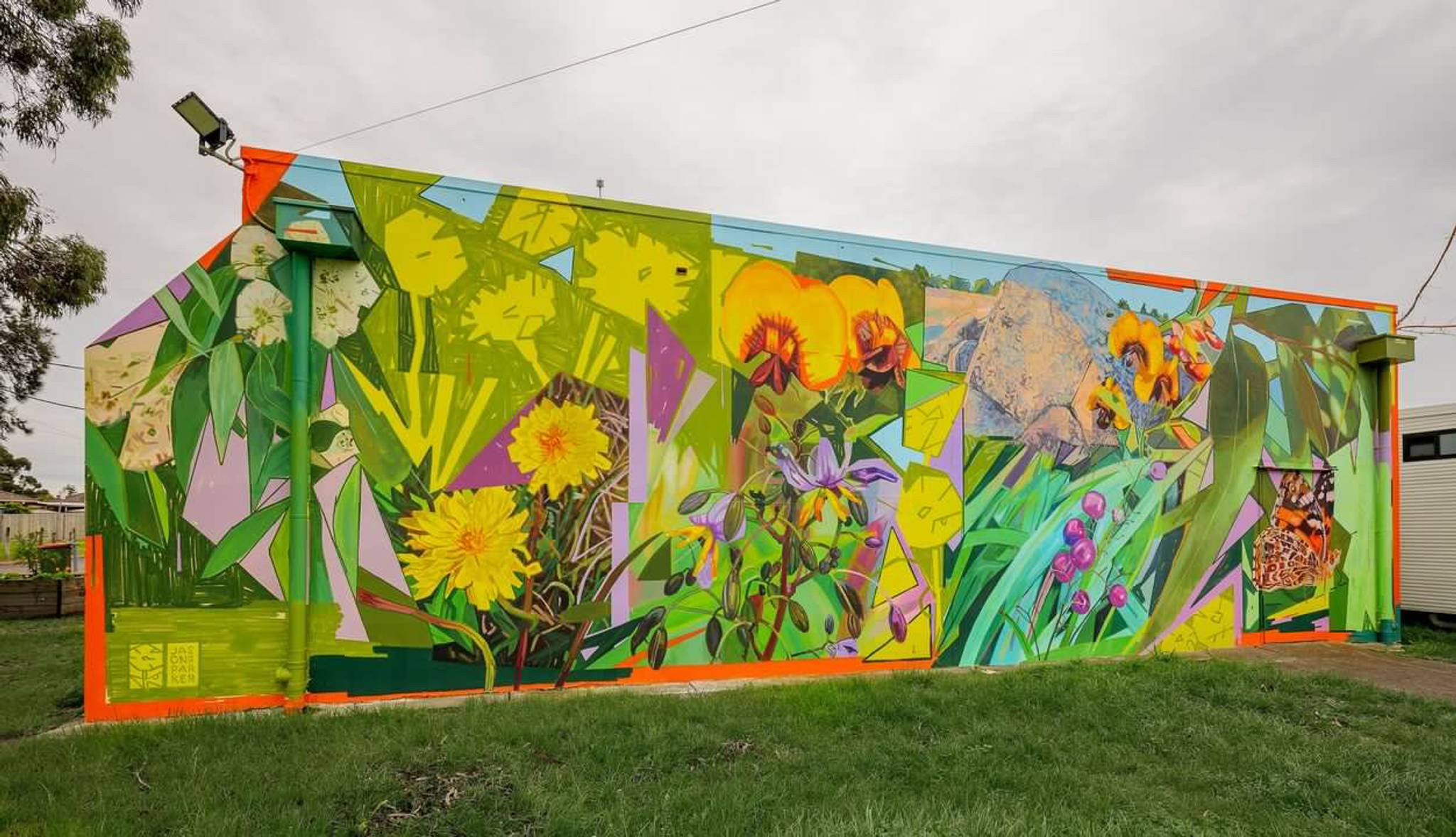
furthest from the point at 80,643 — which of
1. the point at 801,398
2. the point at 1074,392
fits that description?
the point at 1074,392

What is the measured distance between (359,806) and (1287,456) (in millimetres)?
10127

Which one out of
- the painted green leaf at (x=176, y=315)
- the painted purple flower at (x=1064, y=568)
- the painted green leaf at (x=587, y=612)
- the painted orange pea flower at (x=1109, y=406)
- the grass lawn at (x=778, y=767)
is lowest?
the grass lawn at (x=778, y=767)

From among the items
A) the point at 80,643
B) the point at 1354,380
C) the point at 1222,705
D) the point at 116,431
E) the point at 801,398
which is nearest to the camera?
the point at 116,431

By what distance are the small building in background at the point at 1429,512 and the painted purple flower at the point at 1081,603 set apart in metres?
6.51

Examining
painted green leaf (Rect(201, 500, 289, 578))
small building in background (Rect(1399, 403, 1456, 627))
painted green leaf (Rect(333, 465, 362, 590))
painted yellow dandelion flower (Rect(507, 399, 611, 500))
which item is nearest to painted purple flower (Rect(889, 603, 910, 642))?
painted yellow dandelion flower (Rect(507, 399, 611, 500))

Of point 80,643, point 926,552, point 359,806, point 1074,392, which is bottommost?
point 80,643

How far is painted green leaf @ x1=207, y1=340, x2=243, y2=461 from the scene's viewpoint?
17.9ft

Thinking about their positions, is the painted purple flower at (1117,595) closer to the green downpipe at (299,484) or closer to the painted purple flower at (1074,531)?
the painted purple flower at (1074,531)

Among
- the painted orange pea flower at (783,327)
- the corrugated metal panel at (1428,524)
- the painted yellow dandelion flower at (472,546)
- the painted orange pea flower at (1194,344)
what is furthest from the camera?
the corrugated metal panel at (1428,524)

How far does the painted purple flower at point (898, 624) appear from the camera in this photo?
7.01m

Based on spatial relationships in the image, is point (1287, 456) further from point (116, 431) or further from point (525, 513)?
point (116, 431)

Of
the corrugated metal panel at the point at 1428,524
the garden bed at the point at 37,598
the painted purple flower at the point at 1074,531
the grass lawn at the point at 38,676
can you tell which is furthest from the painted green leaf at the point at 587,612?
the corrugated metal panel at the point at 1428,524

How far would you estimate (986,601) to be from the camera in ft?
24.0

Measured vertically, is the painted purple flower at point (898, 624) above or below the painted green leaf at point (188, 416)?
below
